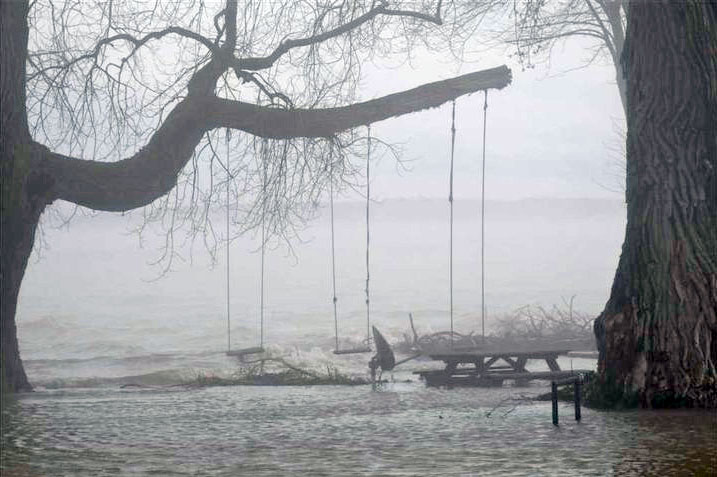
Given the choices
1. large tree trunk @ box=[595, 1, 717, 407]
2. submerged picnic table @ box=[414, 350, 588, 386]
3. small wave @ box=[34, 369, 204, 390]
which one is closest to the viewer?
large tree trunk @ box=[595, 1, 717, 407]

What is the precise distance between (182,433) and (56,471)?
1978 mm

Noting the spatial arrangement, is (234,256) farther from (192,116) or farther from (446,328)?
(192,116)

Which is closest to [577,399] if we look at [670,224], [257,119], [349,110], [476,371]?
→ [670,224]

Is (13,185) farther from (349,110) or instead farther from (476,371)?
(476,371)

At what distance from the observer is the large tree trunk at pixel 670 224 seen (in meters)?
11.1

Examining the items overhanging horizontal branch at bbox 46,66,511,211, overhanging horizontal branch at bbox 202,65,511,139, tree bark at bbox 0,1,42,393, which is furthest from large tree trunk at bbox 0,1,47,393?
overhanging horizontal branch at bbox 202,65,511,139

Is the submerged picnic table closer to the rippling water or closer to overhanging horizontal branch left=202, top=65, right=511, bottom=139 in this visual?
the rippling water

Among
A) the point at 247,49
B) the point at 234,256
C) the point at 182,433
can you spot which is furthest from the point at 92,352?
the point at 234,256

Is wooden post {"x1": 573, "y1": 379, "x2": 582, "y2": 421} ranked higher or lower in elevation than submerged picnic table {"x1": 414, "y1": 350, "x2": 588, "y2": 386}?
lower

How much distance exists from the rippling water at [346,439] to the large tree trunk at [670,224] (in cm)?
48

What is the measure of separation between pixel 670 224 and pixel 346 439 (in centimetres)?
359

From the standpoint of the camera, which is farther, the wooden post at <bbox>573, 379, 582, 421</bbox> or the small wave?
the small wave

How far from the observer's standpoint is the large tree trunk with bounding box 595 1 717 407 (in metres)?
11.1

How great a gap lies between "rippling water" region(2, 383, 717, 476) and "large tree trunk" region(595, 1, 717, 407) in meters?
0.48
